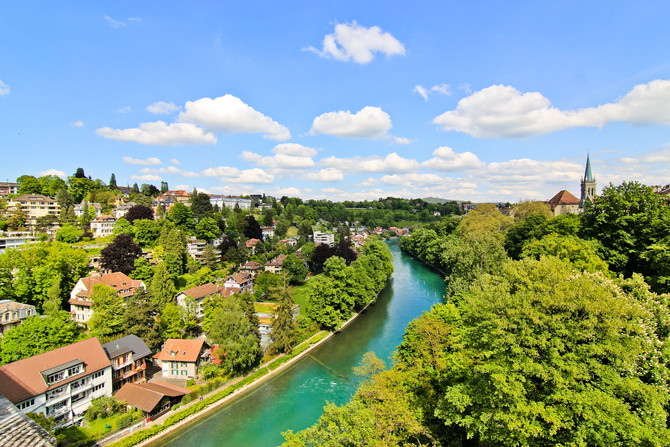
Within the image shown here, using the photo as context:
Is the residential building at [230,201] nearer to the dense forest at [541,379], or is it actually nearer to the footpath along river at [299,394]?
the footpath along river at [299,394]

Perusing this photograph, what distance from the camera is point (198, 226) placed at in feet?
159

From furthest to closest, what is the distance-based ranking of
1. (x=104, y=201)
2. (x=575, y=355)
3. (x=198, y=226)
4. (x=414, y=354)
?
(x=104, y=201) < (x=198, y=226) < (x=414, y=354) < (x=575, y=355)

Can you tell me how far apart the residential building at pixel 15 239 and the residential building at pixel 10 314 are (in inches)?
681

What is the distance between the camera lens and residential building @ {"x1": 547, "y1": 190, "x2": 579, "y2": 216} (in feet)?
183

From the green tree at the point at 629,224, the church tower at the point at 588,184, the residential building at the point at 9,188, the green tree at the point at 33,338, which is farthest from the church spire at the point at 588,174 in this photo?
the residential building at the point at 9,188

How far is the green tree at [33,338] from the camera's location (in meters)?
18.0

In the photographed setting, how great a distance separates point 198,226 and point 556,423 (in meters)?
49.0

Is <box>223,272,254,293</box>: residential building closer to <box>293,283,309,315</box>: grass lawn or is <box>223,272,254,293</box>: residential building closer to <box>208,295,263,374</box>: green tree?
<box>293,283,309,315</box>: grass lawn

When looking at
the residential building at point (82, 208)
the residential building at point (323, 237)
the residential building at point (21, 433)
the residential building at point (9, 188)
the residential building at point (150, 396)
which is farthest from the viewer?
the residential building at point (323, 237)

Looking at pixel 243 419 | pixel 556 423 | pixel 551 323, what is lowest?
pixel 243 419

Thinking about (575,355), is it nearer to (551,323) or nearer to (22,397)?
(551,323)

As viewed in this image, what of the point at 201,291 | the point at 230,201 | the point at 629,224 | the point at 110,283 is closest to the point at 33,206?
the point at 110,283

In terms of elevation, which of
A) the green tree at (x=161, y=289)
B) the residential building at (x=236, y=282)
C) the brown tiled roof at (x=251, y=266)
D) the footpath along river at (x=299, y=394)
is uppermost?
the green tree at (x=161, y=289)

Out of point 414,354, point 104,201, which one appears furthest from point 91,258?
point 414,354
